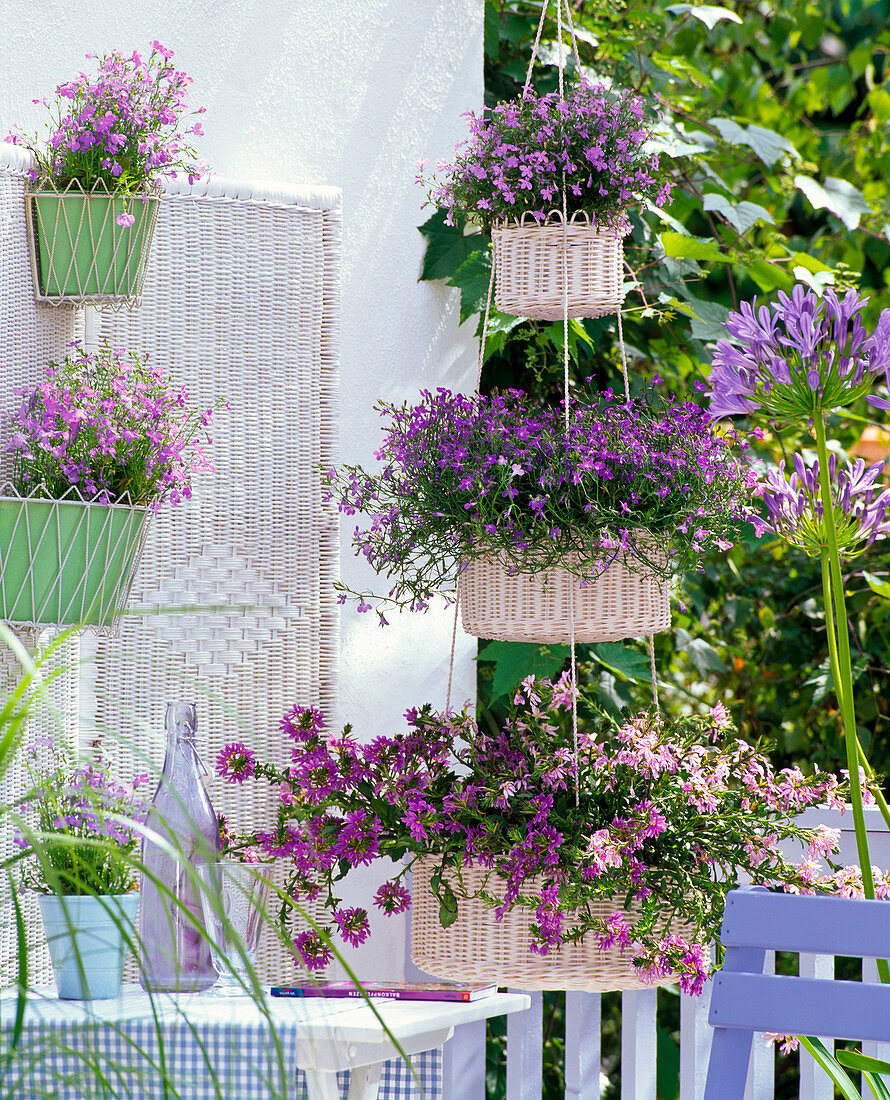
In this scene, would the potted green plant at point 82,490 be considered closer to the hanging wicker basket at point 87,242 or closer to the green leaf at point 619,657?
the hanging wicker basket at point 87,242

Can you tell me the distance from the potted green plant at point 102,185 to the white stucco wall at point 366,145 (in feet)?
1.09

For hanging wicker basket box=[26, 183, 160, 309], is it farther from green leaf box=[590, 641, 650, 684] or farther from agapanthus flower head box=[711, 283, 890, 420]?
green leaf box=[590, 641, 650, 684]

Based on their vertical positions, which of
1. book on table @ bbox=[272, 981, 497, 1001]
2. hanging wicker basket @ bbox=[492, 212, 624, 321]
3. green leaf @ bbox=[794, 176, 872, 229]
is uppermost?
green leaf @ bbox=[794, 176, 872, 229]

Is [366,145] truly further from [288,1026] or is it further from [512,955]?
[288,1026]

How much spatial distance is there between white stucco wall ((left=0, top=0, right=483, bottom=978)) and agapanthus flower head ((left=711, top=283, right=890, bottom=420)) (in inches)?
34.2

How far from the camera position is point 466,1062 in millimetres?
1979

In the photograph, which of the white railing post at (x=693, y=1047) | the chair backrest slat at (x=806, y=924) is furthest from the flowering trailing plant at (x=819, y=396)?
the white railing post at (x=693, y=1047)

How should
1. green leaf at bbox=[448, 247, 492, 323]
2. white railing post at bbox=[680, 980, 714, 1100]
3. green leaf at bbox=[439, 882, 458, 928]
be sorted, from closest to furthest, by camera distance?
green leaf at bbox=[439, 882, 458, 928] → white railing post at bbox=[680, 980, 714, 1100] → green leaf at bbox=[448, 247, 492, 323]

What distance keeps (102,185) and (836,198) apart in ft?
4.32

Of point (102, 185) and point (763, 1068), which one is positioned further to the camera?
point (763, 1068)

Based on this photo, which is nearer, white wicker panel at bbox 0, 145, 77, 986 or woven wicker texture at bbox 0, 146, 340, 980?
white wicker panel at bbox 0, 145, 77, 986

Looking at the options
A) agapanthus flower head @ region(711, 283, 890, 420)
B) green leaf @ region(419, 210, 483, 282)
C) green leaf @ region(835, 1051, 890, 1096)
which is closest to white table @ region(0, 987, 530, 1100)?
green leaf @ region(835, 1051, 890, 1096)

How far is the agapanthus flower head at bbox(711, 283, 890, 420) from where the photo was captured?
1298 mm

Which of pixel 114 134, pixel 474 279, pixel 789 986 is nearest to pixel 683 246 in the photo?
pixel 474 279
